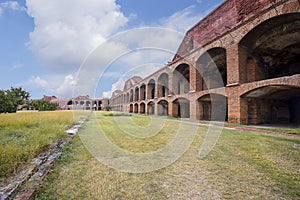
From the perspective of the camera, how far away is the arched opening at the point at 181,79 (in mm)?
15488

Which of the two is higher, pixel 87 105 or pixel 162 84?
pixel 162 84

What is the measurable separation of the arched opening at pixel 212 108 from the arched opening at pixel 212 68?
1.22m

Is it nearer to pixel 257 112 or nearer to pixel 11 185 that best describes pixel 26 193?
pixel 11 185

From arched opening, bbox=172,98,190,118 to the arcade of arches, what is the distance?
113 millimetres

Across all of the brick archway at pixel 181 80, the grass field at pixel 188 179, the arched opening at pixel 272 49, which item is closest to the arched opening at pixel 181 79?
the brick archway at pixel 181 80

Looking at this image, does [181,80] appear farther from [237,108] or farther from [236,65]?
[237,108]

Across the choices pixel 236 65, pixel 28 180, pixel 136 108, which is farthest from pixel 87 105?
pixel 28 180

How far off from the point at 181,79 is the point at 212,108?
18.3ft

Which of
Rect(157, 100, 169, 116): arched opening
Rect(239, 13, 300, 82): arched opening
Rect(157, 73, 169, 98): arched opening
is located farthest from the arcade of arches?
Rect(157, 73, 169, 98): arched opening

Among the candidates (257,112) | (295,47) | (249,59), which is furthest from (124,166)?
(295,47)

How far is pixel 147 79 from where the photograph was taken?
22.1m

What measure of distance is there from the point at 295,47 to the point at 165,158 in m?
11.5

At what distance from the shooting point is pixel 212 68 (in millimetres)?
13633

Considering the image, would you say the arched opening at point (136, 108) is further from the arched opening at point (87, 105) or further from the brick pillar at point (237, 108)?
the arched opening at point (87, 105)
